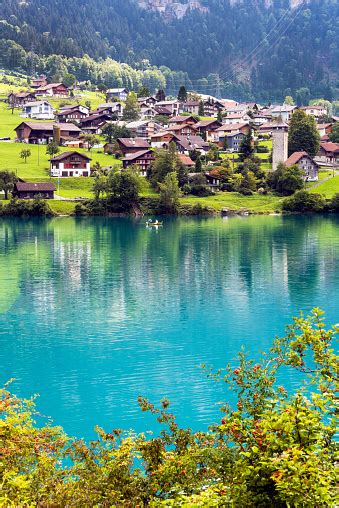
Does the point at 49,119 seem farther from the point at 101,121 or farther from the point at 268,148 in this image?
the point at 268,148

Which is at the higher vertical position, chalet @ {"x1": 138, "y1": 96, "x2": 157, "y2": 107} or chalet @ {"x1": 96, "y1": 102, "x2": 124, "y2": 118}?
chalet @ {"x1": 138, "y1": 96, "x2": 157, "y2": 107}

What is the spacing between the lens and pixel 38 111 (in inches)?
4811

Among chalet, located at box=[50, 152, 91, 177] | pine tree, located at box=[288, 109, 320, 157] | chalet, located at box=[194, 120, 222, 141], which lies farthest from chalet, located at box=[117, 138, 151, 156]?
chalet, located at box=[194, 120, 222, 141]

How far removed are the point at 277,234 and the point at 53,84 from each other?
88.5 meters

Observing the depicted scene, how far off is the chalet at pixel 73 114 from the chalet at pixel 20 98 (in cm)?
910

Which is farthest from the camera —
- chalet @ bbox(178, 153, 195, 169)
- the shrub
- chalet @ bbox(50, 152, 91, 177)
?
chalet @ bbox(178, 153, 195, 169)

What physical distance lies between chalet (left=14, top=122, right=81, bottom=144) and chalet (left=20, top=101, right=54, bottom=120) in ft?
47.5

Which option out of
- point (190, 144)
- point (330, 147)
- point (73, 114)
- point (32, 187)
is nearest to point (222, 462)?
point (32, 187)

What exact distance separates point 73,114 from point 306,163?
43.5 meters

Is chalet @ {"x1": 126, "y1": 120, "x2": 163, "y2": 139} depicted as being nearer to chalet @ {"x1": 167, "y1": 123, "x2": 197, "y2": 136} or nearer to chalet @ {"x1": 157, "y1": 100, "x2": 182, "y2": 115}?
chalet @ {"x1": 167, "y1": 123, "x2": 197, "y2": 136}

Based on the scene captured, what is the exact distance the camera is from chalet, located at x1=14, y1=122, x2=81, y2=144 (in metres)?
105

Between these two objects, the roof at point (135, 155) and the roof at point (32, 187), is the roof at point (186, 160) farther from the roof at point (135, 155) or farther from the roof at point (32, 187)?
the roof at point (32, 187)

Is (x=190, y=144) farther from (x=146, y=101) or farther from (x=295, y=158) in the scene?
(x=146, y=101)

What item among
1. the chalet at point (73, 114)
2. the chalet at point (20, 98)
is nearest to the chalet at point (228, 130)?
the chalet at point (73, 114)
